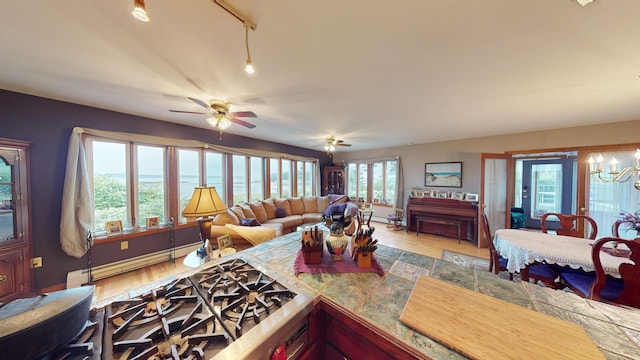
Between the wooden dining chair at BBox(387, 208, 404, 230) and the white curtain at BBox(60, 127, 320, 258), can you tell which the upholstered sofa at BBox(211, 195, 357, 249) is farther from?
the white curtain at BBox(60, 127, 320, 258)

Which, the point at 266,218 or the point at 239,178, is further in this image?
the point at 239,178

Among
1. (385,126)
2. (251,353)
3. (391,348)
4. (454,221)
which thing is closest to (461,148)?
(454,221)

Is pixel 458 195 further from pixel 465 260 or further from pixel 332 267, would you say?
pixel 332 267

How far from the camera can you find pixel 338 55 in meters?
1.54

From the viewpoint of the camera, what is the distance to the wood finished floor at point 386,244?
258 centimetres

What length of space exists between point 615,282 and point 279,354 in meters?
3.11

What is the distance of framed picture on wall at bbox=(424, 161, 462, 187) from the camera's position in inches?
183

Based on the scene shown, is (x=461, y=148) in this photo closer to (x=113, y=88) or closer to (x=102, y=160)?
(x=113, y=88)

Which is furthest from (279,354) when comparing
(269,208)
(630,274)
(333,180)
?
(333,180)

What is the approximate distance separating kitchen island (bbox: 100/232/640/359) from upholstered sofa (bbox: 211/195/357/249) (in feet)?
2.39

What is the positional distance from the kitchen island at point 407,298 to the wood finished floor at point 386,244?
8.44 ft

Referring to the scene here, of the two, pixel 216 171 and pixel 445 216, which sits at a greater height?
pixel 216 171

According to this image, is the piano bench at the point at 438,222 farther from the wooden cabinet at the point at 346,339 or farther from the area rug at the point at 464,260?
the wooden cabinet at the point at 346,339

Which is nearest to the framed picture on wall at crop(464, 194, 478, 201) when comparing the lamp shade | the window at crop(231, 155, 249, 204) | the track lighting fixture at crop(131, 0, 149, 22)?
the lamp shade
